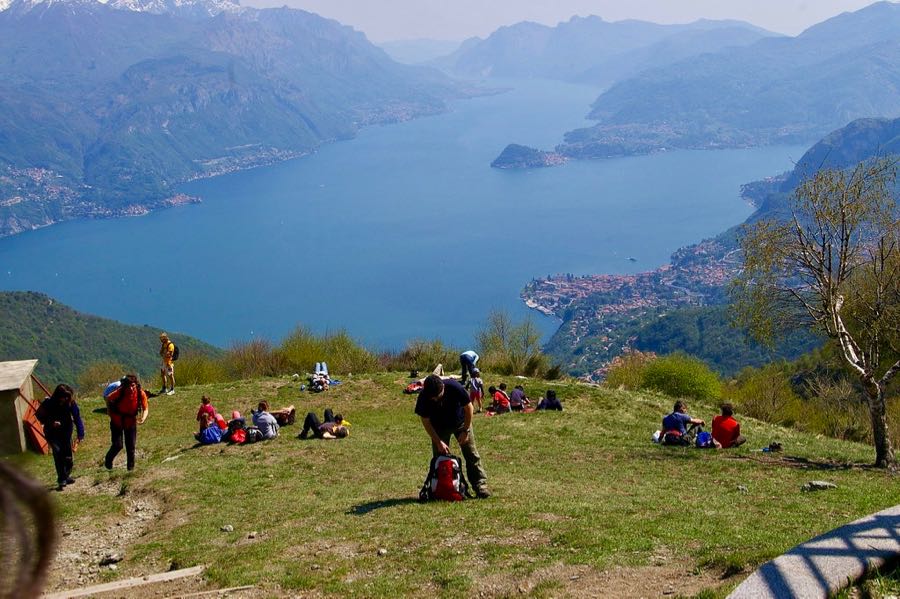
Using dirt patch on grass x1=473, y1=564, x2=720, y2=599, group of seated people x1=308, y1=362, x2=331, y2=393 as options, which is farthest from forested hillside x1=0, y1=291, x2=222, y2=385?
dirt patch on grass x1=473, y1=564, x2=720, y2=599

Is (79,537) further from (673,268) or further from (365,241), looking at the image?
(365,241)

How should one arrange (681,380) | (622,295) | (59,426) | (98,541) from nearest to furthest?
(98,541)
(59,426)
(681,380)
(622,295)

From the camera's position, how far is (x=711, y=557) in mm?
6922

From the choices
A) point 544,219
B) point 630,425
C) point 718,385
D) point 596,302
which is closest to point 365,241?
point 544,219

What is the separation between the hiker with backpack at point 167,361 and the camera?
2145cm

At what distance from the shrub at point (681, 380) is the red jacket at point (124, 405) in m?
21.7

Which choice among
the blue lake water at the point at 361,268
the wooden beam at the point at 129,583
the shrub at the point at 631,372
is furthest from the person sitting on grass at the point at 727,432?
the blue lake water at the point at 361,268

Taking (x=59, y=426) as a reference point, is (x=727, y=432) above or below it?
below

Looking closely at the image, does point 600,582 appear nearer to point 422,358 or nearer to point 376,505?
point 376,505

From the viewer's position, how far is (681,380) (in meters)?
31.9

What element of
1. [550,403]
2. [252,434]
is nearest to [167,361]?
[252,434]

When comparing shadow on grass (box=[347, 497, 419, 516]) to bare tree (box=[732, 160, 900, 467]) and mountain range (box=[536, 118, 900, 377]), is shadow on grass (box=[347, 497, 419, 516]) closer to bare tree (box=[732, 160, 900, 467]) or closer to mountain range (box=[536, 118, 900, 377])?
bare tree (box=[732, 160, 900, 467])

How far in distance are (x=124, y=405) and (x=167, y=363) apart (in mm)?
8917

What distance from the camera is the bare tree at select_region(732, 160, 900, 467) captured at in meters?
14.3
